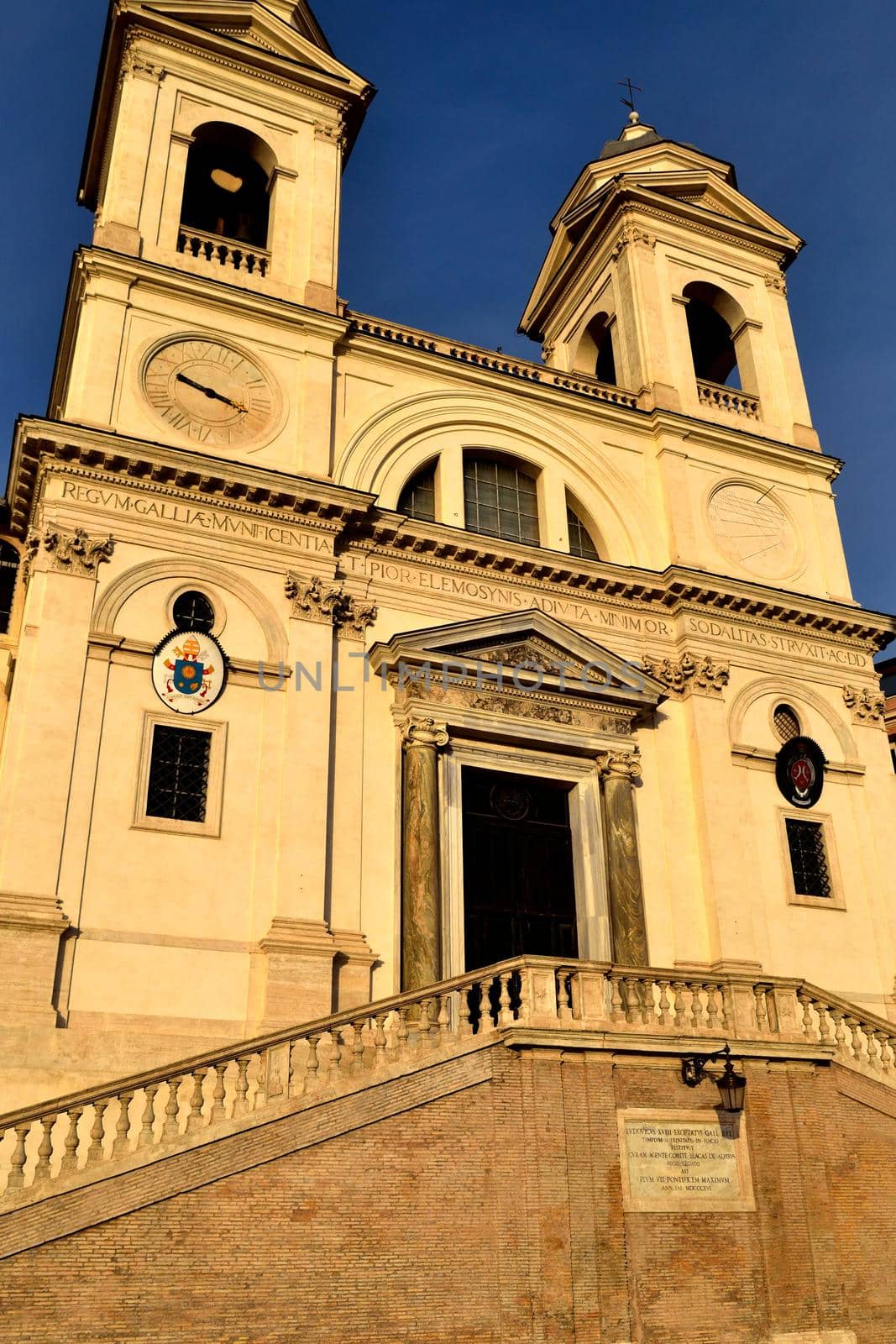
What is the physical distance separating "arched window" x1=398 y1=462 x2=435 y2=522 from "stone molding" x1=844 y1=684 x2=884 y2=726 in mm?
8725

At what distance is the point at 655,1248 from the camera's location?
13242 mm

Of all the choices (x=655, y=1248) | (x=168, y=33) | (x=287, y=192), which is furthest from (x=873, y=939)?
(x=168, y=33)

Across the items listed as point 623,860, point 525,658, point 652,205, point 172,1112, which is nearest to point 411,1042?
point 172,1112

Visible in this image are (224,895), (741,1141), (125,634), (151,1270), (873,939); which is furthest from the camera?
(873,939)

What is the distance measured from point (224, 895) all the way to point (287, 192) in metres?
13.9

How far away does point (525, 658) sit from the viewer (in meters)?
20.2

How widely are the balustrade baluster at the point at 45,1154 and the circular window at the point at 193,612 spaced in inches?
328

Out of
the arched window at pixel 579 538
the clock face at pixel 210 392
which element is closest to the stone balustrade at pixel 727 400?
the arched window at pixel 579 538

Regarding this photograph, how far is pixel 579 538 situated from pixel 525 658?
13.8ft

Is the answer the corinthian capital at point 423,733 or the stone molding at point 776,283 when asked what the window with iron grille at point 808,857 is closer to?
the corinthian capital at point 423,733

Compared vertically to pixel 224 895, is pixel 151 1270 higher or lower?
lower

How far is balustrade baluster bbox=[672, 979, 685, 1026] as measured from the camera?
14750 millimetres

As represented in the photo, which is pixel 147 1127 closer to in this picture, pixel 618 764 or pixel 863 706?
pixel 618 764

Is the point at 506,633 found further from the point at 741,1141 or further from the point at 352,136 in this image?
the point at 352,136
